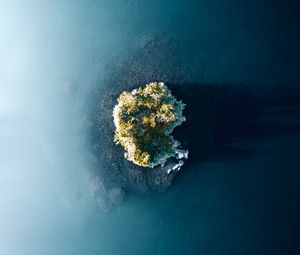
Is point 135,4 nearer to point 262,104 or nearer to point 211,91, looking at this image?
point 211,91

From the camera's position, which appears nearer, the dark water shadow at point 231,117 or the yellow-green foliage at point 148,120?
the yellow-green foliage at point 148,120

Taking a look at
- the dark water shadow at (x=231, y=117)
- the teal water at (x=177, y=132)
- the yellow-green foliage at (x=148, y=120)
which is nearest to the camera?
the yellow-green foliage at (x=148, y=120)

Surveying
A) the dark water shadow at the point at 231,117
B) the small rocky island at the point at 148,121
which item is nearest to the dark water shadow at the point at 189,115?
the dark water shadow at the point at 231,117

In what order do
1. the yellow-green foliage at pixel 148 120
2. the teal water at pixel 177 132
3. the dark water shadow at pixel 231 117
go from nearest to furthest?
the yellow-green foliage at pixel 148 120
the dark water shadow at pixel 231 117
the teal water at pixel 177 132

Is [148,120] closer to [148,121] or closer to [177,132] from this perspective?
[148,121]

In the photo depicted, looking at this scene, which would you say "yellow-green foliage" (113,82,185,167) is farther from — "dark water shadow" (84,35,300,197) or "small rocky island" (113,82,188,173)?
"dark water shadow" (84,35,300,197)

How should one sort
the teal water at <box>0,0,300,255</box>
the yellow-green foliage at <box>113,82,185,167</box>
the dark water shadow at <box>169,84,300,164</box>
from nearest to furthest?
the yellow-green foliage at <box>113,82,185,167</box> < the dark water shadow at <box>169,84,300,164</box> < the teal water at <box>0,0,300,255</box>

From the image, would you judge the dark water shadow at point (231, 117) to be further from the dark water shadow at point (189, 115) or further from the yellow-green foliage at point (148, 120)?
the yellow-green foliage at point (148, 120)

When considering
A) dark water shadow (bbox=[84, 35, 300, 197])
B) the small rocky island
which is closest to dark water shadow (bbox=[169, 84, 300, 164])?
dark water shadow (bbox=[84, 35, 300, 197])
